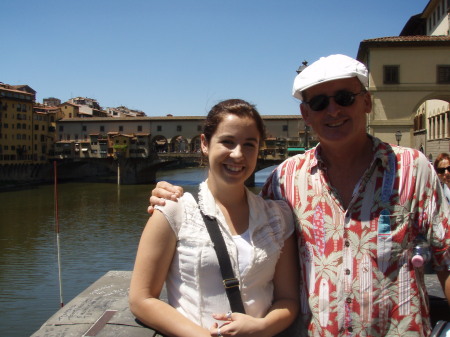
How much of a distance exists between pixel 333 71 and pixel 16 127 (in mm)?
45979

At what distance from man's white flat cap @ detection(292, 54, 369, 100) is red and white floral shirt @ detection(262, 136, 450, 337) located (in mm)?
281

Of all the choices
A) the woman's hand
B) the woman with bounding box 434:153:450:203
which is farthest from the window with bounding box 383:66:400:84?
the woman's hand

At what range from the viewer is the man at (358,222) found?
1562 millimetres

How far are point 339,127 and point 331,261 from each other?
1.49 ft

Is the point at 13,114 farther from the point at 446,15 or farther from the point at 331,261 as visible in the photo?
the point at 331,261

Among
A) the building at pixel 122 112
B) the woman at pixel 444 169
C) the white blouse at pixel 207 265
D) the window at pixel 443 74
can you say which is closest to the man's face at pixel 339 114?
the white blouse at pixel 207 265

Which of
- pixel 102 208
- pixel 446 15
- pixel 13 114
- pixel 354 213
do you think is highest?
pixel 446 15

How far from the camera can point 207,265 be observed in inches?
58.2

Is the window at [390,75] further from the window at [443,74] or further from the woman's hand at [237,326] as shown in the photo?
the woman's hand at [237,326]

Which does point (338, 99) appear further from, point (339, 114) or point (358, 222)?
point (358, 222)

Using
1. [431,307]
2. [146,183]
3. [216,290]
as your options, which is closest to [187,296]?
[216,290]

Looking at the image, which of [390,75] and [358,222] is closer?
[358,222]

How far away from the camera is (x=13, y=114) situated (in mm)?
43156

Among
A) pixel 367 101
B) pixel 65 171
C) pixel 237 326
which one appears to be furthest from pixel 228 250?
pixel 65 171
